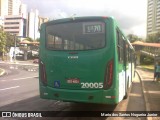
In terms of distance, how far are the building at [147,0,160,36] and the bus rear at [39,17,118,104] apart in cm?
15200

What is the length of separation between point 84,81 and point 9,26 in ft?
465

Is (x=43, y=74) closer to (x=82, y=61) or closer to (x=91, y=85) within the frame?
(x=82, y=61)

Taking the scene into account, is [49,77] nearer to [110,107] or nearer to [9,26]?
[110,107]

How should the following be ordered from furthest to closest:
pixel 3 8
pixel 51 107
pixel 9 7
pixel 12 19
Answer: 1. pixel 9 7
2. pixel 12 19
3. pixel 3 8
4. pixel 51 107

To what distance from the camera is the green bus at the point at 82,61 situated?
25.5 ft

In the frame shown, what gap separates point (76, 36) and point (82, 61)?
80 cm

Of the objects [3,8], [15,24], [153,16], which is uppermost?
[3,8]

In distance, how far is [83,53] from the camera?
793 centimetres

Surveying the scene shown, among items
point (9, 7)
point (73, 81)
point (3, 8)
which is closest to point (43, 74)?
point (73, 81)

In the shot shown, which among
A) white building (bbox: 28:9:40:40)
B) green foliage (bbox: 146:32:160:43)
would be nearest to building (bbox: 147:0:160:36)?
green foliage (bbox: 146:32:160:43)

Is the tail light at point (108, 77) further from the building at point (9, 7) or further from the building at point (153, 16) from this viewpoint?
the building at point (153, 16)

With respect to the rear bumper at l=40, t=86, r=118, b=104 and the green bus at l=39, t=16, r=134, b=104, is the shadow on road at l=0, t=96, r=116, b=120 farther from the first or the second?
the green bus at l=39, t=16, r=134, b=104

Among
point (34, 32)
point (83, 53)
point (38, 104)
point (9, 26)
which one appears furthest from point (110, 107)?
point (34, 32)

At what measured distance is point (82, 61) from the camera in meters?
7.92
